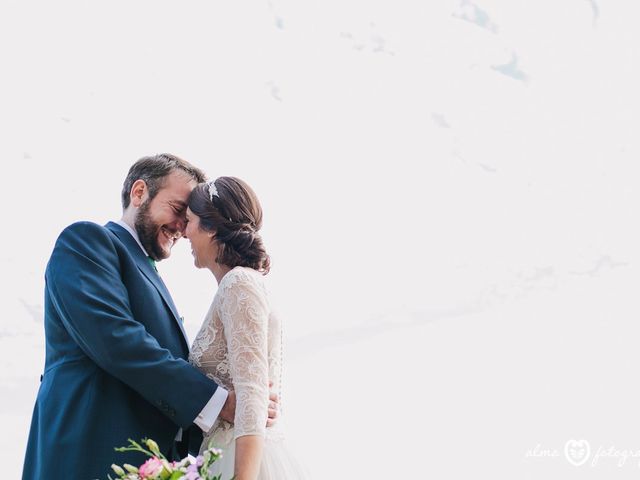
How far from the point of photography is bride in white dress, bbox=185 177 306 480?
97.8 inches

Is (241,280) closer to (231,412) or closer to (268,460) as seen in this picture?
(231,412)

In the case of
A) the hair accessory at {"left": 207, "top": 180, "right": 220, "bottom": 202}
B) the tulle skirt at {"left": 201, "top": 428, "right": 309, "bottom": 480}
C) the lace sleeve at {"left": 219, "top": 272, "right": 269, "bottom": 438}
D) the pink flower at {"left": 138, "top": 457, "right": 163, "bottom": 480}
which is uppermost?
the hair accessory at {"left": 207, "top": 180, "right": 220, "bottom": 202}

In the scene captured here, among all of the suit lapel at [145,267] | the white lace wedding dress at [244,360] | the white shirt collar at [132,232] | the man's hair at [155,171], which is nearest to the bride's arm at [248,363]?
the white lace wedding dress at [244,360]

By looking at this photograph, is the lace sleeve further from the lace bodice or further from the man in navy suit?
the man in navy suit

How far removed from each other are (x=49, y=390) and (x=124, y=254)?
22.8 inches

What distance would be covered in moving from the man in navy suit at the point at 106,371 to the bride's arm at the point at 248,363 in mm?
166

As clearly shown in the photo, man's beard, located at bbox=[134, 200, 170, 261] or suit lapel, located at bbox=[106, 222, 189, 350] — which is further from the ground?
man's beard, located at bbox=[134, 200, 170, 261]

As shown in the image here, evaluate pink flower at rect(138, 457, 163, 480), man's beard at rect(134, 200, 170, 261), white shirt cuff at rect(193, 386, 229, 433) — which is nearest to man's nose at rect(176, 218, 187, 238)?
man's beard at rect(134, 200, 170, 261)

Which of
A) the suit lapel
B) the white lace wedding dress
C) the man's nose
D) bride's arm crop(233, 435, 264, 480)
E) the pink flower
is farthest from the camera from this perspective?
the man's nose

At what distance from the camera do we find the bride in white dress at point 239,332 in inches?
97.8

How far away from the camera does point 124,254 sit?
2.95 metres

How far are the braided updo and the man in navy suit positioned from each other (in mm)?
330

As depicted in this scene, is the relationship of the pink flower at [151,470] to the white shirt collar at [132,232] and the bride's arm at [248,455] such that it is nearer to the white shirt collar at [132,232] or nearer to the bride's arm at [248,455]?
the bride's arm at [248,455]

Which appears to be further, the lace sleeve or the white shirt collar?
the white shirt collar
